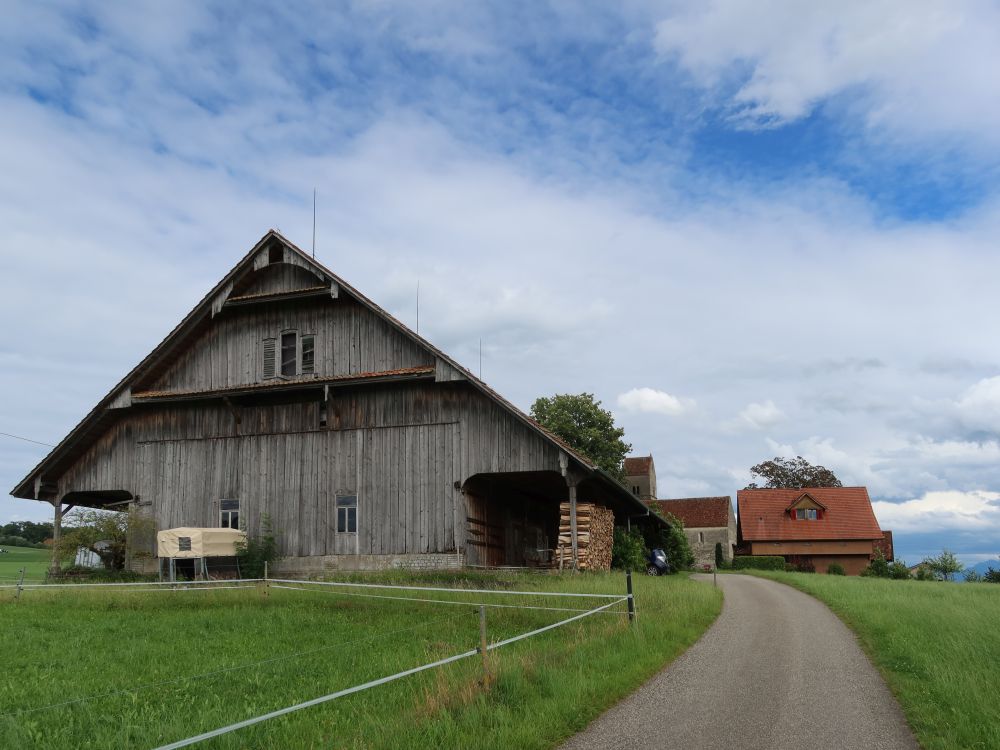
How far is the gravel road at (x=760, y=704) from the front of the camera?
800 cm

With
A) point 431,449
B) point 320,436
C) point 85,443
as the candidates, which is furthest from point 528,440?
point 85,443

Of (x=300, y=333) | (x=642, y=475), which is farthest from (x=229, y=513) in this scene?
(x=642, y=475)

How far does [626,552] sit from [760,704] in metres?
22.8

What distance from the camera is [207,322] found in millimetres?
27875

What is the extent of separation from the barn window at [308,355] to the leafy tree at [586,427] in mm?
32597

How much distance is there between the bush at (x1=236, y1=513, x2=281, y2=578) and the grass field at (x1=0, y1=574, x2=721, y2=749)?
648cm

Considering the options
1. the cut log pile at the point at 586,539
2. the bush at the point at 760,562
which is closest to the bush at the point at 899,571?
the bush at the point at 760,562

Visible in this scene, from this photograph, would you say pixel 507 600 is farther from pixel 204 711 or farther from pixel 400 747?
pixel 400 747

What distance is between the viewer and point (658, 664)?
11477mm

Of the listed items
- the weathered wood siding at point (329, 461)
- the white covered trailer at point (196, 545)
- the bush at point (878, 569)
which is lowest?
the bush at point (878, 569)

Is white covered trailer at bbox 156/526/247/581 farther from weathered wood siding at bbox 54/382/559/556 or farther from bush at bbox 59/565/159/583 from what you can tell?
weathered wood siding at bbox 54/382/559/556

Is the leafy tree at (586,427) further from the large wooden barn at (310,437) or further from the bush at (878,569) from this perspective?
the large wooden barn at (310,437)

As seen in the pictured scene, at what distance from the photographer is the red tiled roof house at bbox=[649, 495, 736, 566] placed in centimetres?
6656

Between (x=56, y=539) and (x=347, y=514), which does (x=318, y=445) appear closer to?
(x=347, y=514)
